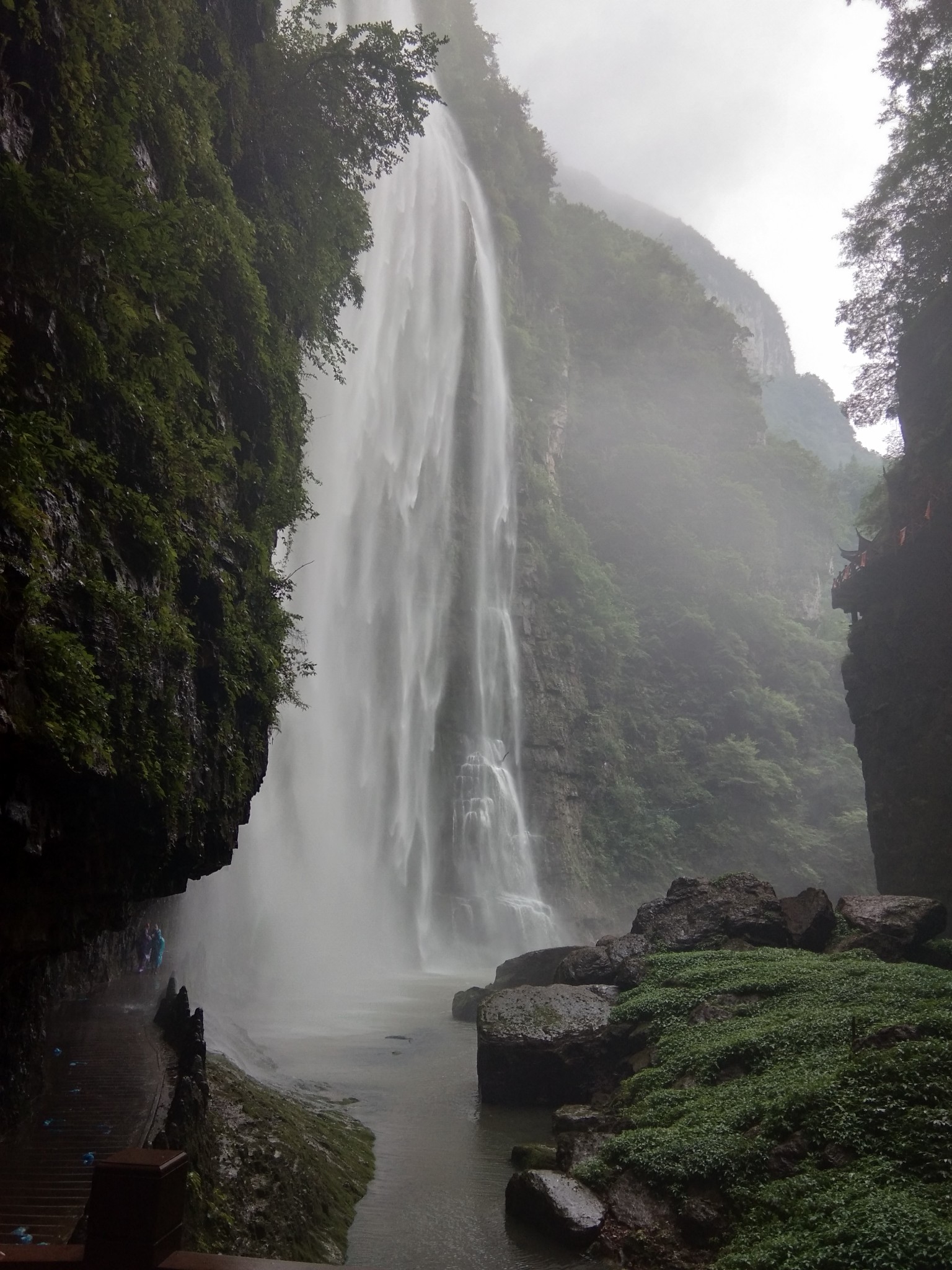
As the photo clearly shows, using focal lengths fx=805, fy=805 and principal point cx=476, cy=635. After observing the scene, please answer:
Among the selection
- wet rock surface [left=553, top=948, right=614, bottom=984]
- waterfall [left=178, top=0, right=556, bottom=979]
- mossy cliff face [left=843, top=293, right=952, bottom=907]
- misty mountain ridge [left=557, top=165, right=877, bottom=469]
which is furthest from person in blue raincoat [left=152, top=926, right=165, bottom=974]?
misty mountain ridge [left=557, top=165, right=877, bottom=469]

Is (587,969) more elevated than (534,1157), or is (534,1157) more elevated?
(587,969)

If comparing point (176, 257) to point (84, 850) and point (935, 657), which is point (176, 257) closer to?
point (84, 850)

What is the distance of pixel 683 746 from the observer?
123ft

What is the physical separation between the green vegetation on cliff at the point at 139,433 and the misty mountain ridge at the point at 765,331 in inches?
3734

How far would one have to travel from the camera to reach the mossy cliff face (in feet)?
59.2

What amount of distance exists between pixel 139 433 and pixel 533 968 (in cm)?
1242

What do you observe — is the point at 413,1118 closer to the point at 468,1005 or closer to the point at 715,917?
the point at 468,1005

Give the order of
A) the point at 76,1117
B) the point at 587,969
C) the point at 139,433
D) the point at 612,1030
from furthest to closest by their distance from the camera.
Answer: the point at 587,969 → the point at 612,1030 → the point at 139,433 → the point at 76,1117

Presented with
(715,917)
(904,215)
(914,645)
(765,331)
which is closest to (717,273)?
(765,331)

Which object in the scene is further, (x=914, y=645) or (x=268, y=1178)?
(x=914, y=645)

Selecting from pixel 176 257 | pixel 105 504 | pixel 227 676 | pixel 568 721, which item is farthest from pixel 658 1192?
pixel 568 721

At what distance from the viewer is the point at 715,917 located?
13.9m

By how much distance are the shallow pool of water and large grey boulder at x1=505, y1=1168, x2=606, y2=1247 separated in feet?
0.39

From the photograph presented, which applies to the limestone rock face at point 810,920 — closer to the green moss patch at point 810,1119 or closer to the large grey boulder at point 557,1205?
the green moss patch at point 810,1119
